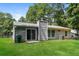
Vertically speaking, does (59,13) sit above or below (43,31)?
above

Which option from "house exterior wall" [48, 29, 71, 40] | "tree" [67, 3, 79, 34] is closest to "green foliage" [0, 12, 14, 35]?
"house exterior wall" [48, 29, 71, 40]

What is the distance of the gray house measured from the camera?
35.6 feet

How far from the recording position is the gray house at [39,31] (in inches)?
427

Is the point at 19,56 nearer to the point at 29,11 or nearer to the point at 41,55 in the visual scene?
the point at 41,55

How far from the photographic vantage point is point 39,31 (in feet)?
37.1

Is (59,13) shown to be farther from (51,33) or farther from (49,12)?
(51,33)

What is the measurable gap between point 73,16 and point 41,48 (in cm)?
235

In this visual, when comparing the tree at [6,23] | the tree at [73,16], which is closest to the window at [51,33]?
the tree at [73,16]

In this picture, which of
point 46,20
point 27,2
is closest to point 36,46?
point 46,20

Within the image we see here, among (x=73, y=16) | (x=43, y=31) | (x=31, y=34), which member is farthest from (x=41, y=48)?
(x=73, y=16)

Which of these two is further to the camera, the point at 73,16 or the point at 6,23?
the point at 73,16

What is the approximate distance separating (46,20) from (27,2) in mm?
1363

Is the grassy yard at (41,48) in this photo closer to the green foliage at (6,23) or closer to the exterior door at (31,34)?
the green foliage at (6,23)

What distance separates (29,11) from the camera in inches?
413
